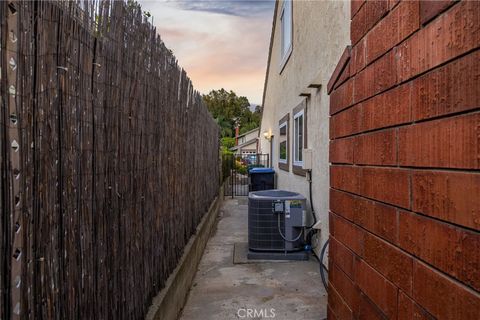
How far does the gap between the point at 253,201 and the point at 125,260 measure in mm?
3571

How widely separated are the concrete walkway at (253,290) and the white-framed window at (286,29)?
493 centimetres

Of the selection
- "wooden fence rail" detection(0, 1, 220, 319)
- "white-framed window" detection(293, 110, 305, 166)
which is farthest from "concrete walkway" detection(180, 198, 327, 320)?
"white-framed window" detection(293, 110, 305, 166)

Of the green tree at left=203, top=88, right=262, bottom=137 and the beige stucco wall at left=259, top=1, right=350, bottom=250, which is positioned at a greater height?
the green tree at left=203, top=88, right=262, bottom=137

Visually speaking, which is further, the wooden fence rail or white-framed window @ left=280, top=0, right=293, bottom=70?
white-framed window @ left=280, top=0, right=293, bottom=70

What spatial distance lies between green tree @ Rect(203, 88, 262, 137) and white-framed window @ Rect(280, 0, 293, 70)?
35.9 meters

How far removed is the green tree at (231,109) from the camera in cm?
4747

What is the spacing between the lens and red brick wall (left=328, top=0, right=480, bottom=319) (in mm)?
1112

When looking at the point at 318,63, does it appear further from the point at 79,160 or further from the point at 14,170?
the point at 14,170

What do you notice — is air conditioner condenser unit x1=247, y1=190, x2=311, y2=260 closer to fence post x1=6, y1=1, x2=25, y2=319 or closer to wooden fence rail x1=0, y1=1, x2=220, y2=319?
wooden fence rail x1=0, y1=1, x2=220, y2=319

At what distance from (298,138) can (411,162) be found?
6067 mm

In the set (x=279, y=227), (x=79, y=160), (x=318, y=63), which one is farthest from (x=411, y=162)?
(x=318, y=63)

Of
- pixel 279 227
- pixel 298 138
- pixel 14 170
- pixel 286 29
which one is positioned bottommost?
pixel 279 227

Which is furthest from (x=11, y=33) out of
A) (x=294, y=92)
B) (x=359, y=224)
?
(x=294, y=92)

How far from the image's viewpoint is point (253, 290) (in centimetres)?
428
